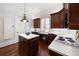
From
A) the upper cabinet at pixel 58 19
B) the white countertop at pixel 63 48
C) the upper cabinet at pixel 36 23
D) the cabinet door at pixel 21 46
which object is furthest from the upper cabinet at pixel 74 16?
the cabinet door at pixel 21 46

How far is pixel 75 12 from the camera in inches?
56.1

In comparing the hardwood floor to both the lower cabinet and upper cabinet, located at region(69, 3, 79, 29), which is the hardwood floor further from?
upper cabinet, located at region(69, 3, 79, 29)

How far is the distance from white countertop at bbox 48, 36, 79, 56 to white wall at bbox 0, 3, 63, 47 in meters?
0.45

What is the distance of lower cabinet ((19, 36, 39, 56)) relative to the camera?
1.55 m

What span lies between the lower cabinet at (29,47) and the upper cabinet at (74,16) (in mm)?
570

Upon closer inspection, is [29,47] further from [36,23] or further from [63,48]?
[63,48]

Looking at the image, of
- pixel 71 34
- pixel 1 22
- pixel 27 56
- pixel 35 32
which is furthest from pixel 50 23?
pixel 1 22

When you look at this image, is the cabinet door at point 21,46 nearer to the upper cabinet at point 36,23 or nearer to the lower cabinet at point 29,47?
the lower cabinet at point 29,47

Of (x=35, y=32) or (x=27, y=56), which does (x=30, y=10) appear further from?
(x=27, y=56)

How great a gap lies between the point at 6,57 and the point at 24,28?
538 mm

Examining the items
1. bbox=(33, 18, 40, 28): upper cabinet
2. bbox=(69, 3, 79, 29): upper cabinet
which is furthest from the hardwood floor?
bbox=(69, 3, 79, 29): upper cabinet

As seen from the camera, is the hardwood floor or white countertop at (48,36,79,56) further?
the hardwood floor

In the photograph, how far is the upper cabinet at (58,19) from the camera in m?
1.53

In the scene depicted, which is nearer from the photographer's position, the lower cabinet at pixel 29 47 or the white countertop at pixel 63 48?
the white countertop at pixel 63 48
